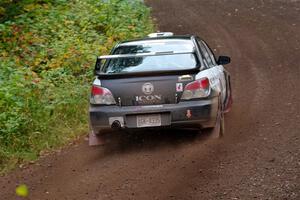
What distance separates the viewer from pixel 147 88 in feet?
25.2

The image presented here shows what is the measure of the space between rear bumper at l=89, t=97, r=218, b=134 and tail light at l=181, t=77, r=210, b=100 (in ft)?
0.27

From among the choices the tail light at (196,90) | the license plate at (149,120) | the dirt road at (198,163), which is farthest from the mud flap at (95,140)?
the tail light at (196,90)

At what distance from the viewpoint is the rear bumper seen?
7.64 m

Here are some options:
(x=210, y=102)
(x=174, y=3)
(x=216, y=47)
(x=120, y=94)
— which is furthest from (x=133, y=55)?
(x=174, y=3)

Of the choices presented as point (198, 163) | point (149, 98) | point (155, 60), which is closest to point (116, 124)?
point (149, 98)

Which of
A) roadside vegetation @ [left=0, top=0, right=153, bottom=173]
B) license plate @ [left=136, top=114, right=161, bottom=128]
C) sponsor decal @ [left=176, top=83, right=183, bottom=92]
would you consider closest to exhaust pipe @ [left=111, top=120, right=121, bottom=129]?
license plate @ [left=136, top=114, right=161, bottom=128]

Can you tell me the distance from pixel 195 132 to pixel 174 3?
1938 cm

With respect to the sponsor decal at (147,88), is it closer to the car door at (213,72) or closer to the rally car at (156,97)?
the rally car at (156,97)

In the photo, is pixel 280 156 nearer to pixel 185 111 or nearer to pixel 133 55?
pixel 185 111

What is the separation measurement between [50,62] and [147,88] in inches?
229

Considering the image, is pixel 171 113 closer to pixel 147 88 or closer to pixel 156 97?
pixel 156 97

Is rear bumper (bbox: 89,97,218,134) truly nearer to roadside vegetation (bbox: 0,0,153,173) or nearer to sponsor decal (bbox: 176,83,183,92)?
sponsor decal (bbox: 176,83,183,92)

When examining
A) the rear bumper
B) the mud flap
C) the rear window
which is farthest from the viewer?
the mud flap

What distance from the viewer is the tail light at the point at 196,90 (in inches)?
303
